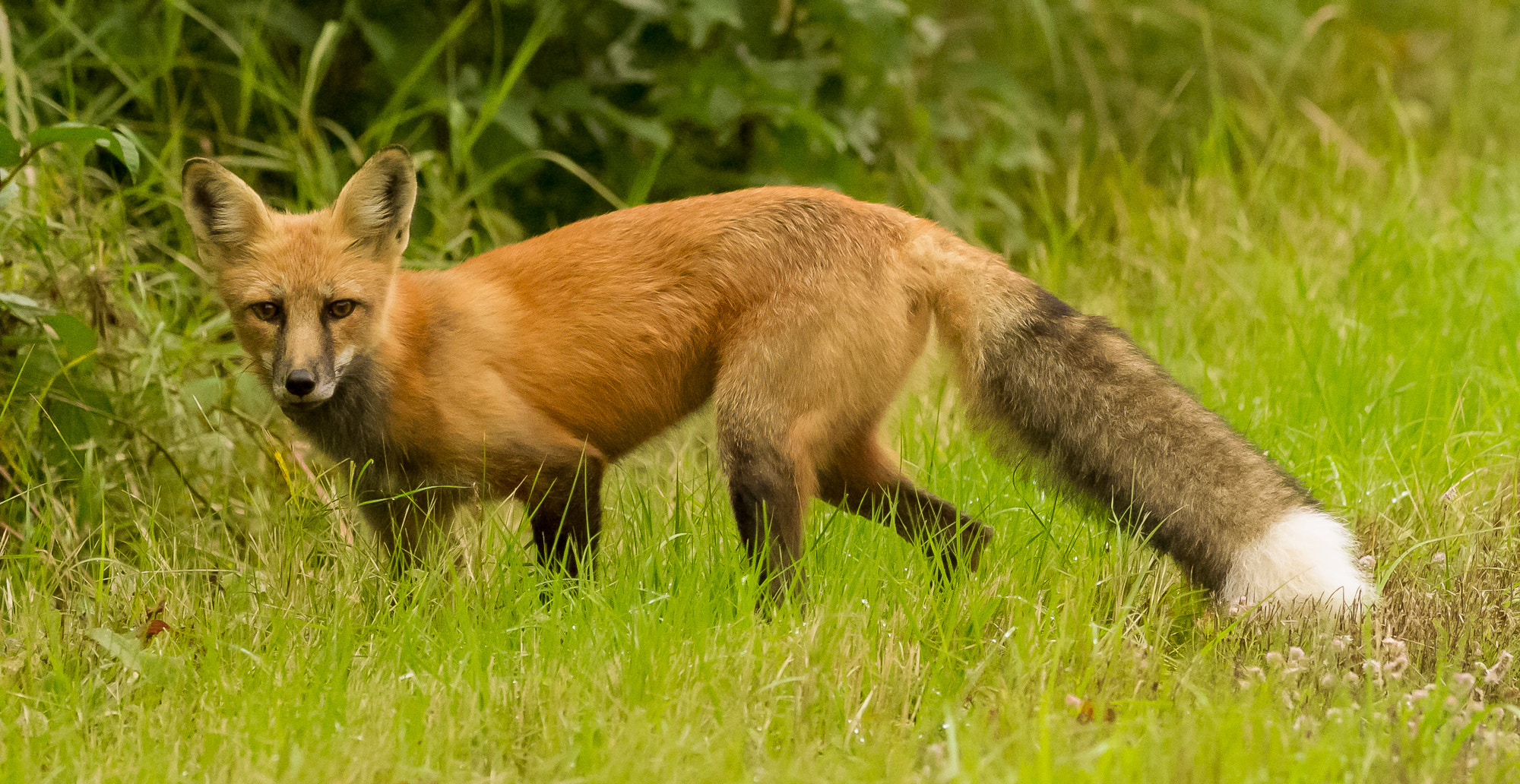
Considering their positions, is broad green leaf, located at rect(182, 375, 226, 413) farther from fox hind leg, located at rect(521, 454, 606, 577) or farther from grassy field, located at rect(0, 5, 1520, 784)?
fox hind leg, located at rect(521, 454, 606, 577)

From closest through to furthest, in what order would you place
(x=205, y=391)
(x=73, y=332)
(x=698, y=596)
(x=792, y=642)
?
(x=792, y=642), (x=698, y=596), (x=73, y=332), (x=205, y=391)

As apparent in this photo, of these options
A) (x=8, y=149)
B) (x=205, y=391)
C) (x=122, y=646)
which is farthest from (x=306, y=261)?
(x=122, y=646)

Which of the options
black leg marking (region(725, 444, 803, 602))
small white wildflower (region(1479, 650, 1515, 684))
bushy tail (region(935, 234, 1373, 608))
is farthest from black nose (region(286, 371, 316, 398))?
small white wildflower (region(1479, 650, 1515, 684))

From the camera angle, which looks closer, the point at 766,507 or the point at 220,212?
the point at 766,507

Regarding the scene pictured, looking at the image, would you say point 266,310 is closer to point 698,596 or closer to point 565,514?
point 565,514

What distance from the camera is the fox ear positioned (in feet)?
11.8

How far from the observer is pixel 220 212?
3.63 m

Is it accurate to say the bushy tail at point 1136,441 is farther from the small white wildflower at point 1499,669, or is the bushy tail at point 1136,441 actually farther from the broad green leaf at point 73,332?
the broad green leaf at point 73,332

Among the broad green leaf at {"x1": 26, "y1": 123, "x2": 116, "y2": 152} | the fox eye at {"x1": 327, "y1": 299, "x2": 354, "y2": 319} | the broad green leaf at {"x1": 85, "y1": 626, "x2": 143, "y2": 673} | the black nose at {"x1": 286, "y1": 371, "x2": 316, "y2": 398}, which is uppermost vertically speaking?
the broad green leaf at {"x1": 26, "y1": 123, "x2": 116, "y2": 152}

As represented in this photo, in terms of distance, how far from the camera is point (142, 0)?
5441mm

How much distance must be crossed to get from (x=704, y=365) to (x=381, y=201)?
1058mm

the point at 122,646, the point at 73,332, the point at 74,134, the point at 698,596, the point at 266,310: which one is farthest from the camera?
the point at 73,332

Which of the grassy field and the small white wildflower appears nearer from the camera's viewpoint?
the grassy field

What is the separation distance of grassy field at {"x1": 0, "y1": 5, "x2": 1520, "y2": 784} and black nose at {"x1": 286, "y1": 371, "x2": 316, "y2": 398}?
1.67ft
